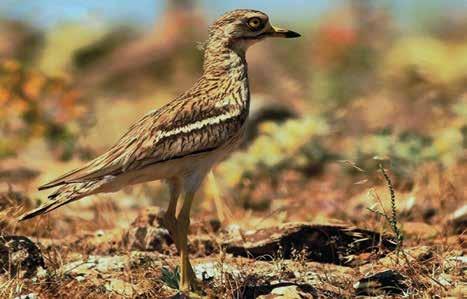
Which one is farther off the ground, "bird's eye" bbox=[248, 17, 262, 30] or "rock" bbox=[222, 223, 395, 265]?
"bird's eye" bbox=[248, 17, 262, 30]

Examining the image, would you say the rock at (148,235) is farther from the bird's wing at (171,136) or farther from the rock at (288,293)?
the rock at (288,293)

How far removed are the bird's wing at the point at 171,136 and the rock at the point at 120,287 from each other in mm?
586

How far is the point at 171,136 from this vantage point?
474 centimetres

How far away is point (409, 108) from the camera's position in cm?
1190

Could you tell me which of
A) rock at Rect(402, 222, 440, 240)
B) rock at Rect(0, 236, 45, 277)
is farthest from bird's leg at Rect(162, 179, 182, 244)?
rock at Rect(402, 222, 440, 240)

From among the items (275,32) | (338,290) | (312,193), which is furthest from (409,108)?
(338,290)

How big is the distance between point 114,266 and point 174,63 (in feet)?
45.8

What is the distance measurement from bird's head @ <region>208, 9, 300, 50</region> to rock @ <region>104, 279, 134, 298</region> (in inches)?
60.1

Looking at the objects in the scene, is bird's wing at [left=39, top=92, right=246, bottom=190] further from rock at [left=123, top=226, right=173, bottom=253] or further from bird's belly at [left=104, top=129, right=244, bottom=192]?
rock at [left=123, top=226, right=173, bottom=253]

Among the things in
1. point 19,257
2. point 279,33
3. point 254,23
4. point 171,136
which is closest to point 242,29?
point 254,23

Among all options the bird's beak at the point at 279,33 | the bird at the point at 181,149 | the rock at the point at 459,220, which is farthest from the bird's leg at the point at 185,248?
the rock at the point at 459,220

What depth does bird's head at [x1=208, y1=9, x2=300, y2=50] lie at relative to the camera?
5312mm

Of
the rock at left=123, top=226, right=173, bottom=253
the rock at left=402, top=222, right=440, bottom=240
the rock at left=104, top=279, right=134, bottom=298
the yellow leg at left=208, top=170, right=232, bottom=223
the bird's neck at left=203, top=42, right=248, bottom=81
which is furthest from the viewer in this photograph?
the yellow leg at left=208, top=170, right=232, bottom=223

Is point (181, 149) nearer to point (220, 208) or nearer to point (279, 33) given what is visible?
point (279, 33)
